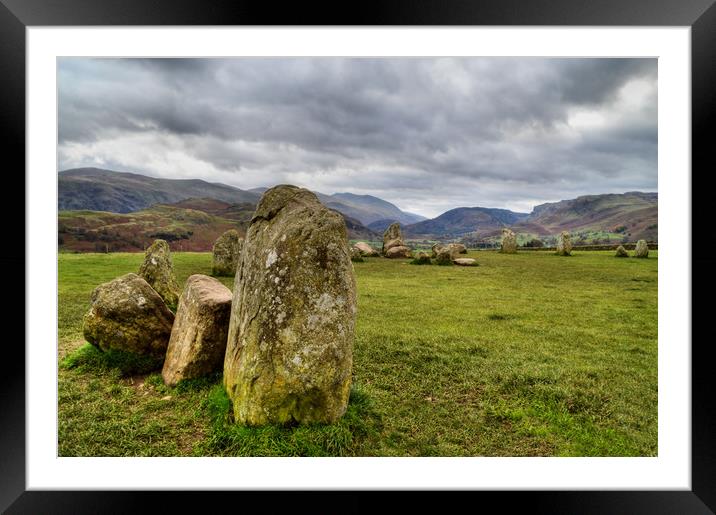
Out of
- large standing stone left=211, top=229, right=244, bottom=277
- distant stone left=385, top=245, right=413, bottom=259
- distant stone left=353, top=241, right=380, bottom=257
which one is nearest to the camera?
large standing stone left=211, top=229, right=244, bottom=277

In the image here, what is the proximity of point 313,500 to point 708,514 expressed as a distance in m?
4.62

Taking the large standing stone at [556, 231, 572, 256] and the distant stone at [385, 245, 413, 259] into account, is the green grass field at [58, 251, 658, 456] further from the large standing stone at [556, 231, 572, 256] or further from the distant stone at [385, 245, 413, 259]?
the large standing stone at [556, 231, 572, 256]

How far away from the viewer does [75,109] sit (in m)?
18.2

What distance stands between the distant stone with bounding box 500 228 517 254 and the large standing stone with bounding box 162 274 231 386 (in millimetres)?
28277

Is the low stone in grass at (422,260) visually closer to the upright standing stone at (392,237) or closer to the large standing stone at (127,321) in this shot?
the upright standing stone at (392,237)

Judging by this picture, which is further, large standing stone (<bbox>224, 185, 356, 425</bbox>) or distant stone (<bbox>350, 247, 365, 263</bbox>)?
distant stone (<bbox>350, 247, 365, 263</bbox>)

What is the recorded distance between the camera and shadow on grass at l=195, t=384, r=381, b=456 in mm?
4566

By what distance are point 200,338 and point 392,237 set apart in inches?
987

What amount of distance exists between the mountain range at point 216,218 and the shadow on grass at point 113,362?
892cm

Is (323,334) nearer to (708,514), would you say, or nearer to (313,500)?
(313,500)

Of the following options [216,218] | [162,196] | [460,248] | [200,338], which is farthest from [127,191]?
[200,338]

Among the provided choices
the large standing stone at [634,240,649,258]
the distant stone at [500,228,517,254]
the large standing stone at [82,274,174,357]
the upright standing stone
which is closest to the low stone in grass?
the upright standing stone

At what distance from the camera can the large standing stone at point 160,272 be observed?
11.2 metres
